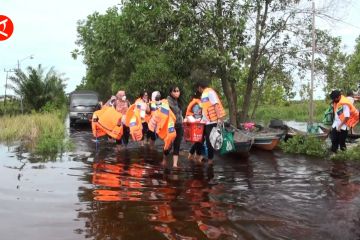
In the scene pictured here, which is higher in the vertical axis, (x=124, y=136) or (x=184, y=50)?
(x=184, y=50)

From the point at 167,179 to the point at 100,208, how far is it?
7.94 ft

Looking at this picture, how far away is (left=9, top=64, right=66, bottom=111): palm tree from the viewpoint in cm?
3186

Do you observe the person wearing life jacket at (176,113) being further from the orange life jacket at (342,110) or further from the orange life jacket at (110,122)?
the orange life jacket at (342,110)

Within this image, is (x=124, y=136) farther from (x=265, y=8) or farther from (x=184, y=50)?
(x=265, y=8)

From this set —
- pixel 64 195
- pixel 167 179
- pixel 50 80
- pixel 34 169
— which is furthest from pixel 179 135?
pixel 50 80

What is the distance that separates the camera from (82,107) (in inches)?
1032

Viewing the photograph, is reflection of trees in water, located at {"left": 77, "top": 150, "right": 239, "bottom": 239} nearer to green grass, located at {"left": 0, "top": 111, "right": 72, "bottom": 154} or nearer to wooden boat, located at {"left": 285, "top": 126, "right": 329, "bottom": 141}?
green grass, located at {"left": 0, "top": 111, "right": 72, "bottom": 154}

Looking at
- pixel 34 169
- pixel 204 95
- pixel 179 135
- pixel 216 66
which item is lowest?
pixel 34 169

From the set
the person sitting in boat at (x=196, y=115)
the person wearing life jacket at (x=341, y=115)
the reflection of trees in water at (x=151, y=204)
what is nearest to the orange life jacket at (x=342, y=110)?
the person wearing life jacket at (x=341, y=115)

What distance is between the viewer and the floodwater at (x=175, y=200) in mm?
5246

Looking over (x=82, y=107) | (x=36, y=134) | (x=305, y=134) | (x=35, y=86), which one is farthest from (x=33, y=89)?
(x=305, y=134)

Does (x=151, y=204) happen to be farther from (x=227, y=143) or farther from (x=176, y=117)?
(x=227, y=143)

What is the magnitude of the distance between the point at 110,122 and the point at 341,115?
5838mm

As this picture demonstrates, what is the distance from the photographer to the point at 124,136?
13.2 m
